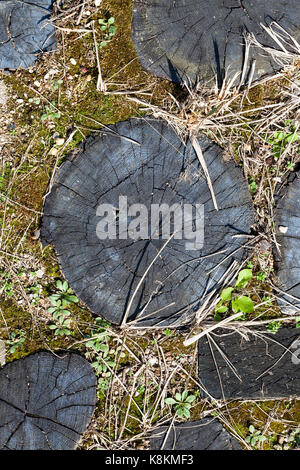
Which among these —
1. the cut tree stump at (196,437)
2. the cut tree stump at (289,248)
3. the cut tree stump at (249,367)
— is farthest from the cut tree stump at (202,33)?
the cut tree stump at (196,437)

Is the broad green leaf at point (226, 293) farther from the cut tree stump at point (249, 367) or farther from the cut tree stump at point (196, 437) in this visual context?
the cut tree stump at point (196, 437)

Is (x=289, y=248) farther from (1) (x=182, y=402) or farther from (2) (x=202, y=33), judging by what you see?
(2) (x=202, y=33)

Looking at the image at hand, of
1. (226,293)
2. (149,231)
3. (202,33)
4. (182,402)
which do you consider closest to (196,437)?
(182,402)

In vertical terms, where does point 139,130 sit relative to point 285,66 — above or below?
below

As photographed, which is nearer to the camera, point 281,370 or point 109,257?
point 109,257

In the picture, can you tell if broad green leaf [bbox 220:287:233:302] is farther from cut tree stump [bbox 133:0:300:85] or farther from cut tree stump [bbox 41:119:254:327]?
cut tree stump [bbox 133:0:300:85]

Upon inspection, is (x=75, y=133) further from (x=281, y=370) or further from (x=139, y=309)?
(x=281, y=370)
